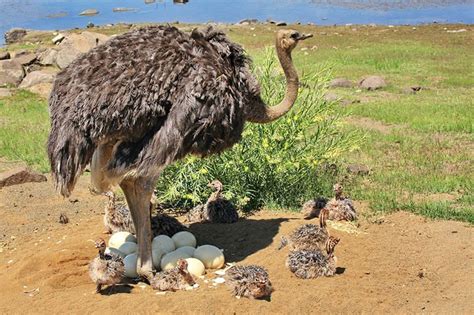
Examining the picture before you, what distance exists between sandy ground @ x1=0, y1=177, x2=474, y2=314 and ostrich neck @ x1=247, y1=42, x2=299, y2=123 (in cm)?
130

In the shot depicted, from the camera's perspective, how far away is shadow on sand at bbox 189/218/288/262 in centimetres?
777

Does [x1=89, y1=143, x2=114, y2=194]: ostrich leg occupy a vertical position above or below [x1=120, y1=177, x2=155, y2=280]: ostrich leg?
above

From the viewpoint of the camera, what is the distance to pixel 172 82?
645 centimetres

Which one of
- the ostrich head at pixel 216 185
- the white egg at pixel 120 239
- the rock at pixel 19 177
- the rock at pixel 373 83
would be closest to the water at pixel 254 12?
the rock at pixel 373 83

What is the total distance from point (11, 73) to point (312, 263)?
16.5m

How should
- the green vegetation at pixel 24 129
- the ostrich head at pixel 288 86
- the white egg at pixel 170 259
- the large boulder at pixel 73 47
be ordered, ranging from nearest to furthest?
the white egg at pixel 170 259, the ostrich head at pixel 288 86, the green vegetation at pixel 24 129, the large boulder at pixel 73 47

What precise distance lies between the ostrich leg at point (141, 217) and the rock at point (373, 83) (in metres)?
12.9

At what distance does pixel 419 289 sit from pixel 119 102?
3167 millimetres

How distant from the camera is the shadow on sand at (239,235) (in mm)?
7766

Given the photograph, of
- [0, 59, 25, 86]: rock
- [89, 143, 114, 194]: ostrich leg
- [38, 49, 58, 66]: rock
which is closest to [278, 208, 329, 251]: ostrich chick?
[89, 143, 114, 194]: ostrich leg

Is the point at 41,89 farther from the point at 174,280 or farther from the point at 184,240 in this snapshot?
the point at 174,280

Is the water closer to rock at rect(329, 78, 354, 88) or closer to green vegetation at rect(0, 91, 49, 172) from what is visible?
rock at rect(329, 78, 354, 88)

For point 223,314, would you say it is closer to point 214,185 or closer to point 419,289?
point 419,289

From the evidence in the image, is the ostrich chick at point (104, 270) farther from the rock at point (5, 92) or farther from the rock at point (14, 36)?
the rock at point (14, 36)
